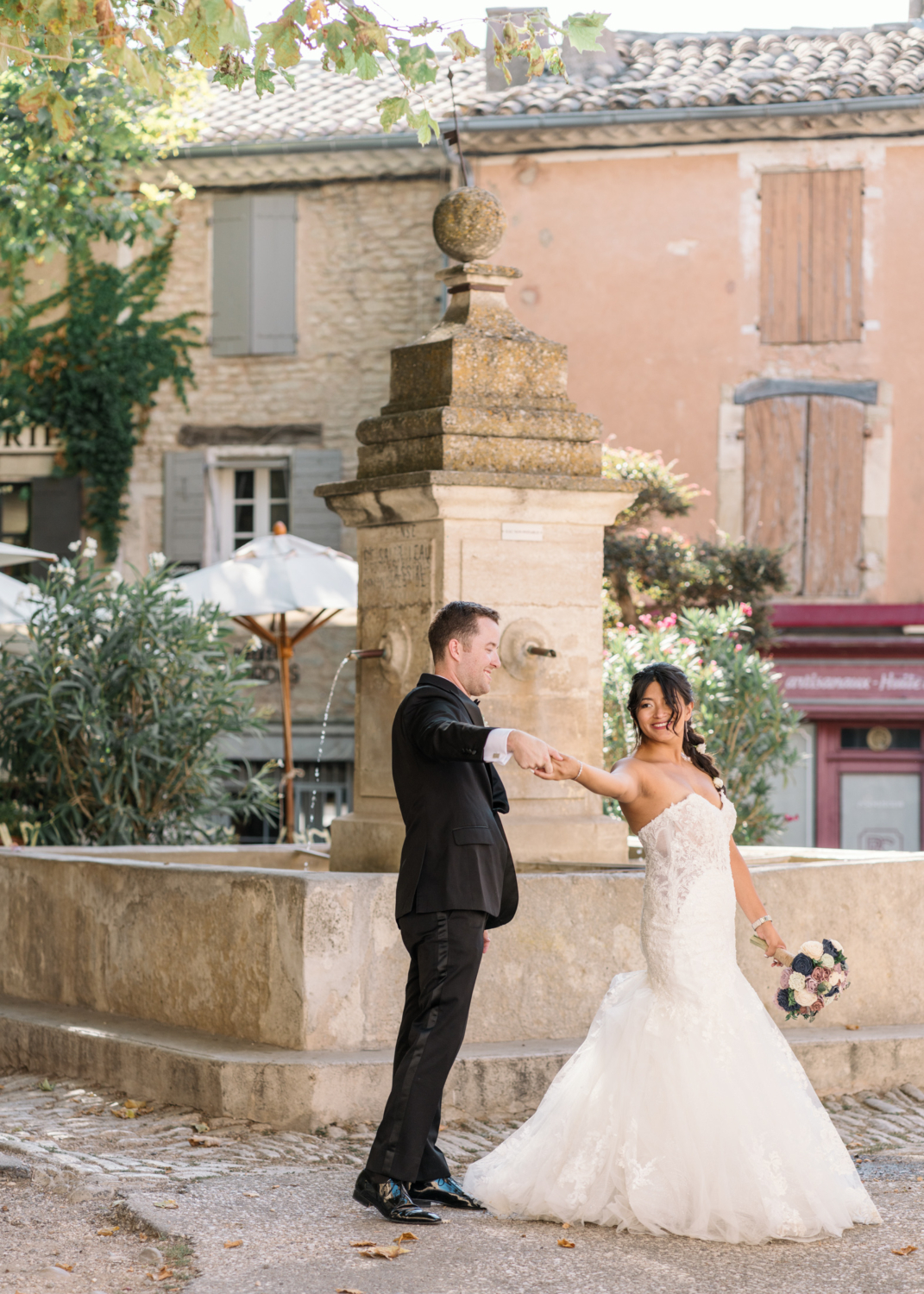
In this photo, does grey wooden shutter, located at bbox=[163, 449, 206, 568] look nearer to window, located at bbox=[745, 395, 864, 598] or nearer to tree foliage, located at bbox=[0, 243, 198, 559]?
tree foliage, located at bbox=[0, 243, 198, 559]

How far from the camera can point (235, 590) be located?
1303cm

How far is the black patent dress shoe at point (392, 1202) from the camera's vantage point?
4969mm

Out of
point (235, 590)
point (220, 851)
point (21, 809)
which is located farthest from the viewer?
point (235, 590)

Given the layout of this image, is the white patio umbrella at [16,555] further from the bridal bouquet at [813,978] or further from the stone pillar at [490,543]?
the bridal bouquet at [813,978]

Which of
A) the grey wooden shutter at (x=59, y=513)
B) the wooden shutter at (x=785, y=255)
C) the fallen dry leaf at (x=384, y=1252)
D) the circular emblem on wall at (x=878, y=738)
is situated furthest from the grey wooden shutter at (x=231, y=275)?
the fallen dry leaf at (x=384, y=1252)

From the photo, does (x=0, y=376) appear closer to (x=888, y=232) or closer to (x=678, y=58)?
(x=678, y=58)

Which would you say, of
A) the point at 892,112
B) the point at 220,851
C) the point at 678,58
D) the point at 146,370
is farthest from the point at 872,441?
the point at 220,851

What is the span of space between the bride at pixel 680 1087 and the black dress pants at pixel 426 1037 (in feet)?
0.97

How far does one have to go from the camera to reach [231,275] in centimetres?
2002

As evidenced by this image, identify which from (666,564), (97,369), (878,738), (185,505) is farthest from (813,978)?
(97,369)

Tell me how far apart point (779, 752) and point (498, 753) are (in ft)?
30.1

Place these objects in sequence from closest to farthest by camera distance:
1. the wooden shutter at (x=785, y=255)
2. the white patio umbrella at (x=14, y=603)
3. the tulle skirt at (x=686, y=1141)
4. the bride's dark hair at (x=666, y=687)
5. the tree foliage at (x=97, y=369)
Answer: the tulle skirt at (x=686, y=1141) → the bride's dark hair at (x=666, y=687) → the white patio umbrella at (x=14, y=603) → the wooden shutter at (x=785, y=255) → the tree foliage at (x=97, y=369)

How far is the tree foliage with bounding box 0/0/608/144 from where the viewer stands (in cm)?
582

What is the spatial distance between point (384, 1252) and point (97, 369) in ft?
53.3
